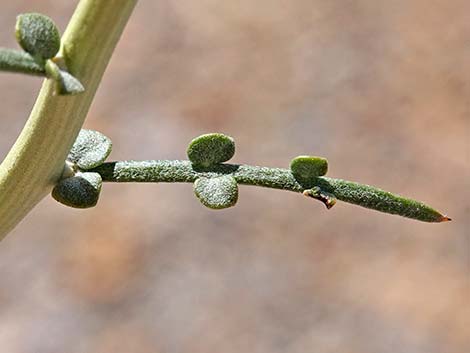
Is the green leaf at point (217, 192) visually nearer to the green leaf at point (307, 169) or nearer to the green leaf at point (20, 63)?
the green leaf at point (307, 169)

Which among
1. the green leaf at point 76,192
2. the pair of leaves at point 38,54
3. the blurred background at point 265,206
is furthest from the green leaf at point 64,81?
the blurred background at point 265,206

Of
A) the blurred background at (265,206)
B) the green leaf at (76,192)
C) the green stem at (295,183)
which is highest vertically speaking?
the green stem at (295,183)

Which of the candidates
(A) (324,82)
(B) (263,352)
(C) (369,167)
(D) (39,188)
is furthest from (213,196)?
(A) (324,82)

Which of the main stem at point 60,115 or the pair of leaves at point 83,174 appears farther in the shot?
the pair of leaves at point 83,174

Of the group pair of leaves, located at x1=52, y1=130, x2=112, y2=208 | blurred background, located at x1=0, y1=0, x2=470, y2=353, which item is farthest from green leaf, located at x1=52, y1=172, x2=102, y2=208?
blurred background, located at x1=0, y1=0, x2=470, y2=353

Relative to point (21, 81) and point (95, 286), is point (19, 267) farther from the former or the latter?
point (21, 81)

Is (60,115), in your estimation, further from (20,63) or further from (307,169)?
(307,169)
